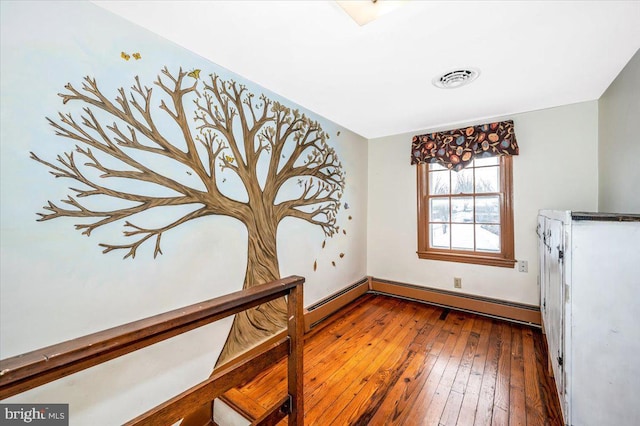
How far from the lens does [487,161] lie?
9.62ft

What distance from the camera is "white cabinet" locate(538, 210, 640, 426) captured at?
3.68ft

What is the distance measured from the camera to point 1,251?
1.07 meters

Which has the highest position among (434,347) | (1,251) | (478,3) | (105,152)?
(478,3)

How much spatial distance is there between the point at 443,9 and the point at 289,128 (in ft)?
4.74

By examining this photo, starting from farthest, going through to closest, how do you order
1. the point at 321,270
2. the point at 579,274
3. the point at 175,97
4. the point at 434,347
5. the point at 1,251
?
the point at 321,270 → the point at 434,347 → the point at 175,97 → the point at 579,274 → the point at 1,251

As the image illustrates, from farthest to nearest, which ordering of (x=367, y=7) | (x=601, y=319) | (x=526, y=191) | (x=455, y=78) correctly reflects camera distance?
(x=526, y=191) → (x=455, y=78) → (x=367, y=7) → (x=601, y=319)

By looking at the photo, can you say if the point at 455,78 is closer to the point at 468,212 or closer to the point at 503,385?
the point at 468,212

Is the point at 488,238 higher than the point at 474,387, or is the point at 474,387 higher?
the point at 488,238

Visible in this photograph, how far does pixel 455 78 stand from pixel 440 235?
6.12 feet

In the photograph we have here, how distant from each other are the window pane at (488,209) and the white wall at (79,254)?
2811 mm

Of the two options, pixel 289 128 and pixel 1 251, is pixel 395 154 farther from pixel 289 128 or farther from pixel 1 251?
pixel 1 251

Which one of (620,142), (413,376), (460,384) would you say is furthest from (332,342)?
(620,142)

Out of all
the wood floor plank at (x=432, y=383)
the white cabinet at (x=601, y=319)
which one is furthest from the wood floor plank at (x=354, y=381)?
the white cabinet at (x=601, y=319)

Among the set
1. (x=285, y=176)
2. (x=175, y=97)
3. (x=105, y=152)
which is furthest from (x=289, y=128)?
(x=105, y=152)
